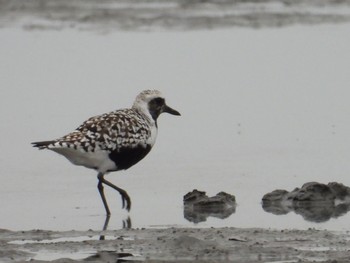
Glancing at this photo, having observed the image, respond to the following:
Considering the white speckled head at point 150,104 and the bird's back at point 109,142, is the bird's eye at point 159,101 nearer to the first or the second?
the white speckled head at point 150,104

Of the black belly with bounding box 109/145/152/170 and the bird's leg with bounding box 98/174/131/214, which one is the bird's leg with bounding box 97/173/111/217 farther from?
the black belly with bounding box 109/145/152/170

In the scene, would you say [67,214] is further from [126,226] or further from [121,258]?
[121,258]

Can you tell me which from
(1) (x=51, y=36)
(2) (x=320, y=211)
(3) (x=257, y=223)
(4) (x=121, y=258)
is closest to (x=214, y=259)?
(4) (x=121, y=258)

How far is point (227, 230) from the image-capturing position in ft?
34.8

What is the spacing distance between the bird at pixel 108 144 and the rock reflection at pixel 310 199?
54.1 inches

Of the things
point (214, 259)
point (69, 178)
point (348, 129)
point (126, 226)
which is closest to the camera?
point (214, 259)

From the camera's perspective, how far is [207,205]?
12.0m

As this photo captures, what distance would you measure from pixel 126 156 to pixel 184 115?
478cm

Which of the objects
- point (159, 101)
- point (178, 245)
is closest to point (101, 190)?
point (159, 101)

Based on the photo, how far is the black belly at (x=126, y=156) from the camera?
1234cm

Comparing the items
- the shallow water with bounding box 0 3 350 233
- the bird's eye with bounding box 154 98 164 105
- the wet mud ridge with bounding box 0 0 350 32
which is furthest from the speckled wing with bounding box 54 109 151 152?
the wet mud ridge with bounding box 0 0 350 32

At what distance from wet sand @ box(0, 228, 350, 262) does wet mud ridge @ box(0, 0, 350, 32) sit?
1365 centimetres

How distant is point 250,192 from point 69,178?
212cm

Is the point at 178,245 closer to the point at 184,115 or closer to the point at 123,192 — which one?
the point at 123,192
